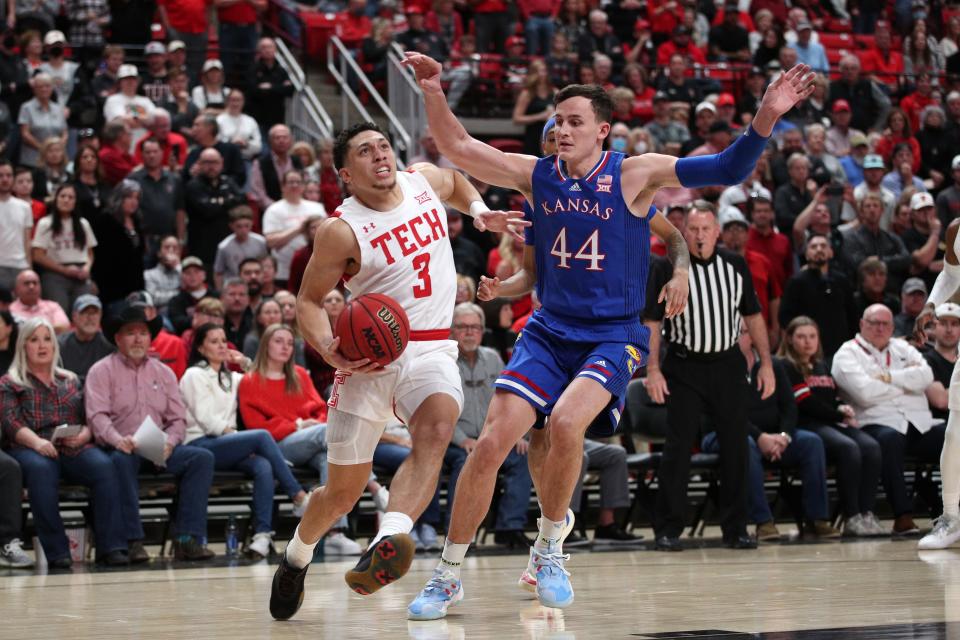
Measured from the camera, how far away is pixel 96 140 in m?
12.9

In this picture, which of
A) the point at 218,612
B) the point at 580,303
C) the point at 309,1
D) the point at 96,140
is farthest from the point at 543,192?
the point at 309,1

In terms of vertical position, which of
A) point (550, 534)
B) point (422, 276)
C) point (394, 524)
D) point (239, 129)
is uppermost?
point (422, 276)

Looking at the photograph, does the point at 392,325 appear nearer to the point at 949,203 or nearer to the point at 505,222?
the point at 505,222

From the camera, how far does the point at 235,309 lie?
11.5m

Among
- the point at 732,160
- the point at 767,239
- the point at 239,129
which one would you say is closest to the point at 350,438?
the point at 732,160

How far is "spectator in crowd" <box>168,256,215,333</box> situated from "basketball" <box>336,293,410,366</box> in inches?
245

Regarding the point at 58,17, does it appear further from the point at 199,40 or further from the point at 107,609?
the point at 107,609

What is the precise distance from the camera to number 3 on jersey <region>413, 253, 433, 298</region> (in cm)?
622

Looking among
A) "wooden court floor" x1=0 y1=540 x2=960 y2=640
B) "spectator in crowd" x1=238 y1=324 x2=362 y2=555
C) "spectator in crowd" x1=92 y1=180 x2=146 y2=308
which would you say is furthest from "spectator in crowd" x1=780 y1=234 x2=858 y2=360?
"spectator in crowd" x1=92 y1=180 x2=146 y2=308

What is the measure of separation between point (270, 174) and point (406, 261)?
814 centimetres

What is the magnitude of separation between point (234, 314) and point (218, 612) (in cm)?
545

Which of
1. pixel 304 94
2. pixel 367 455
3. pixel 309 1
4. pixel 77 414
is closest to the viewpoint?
pixel 367 455

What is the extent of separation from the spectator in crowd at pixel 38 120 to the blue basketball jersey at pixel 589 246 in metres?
8.51

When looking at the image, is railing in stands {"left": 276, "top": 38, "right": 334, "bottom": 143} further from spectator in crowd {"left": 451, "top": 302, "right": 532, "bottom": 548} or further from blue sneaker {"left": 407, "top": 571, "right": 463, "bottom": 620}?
blue sneaker {"left": 407, "top": 571, "right": 463, "bottom": 620}
